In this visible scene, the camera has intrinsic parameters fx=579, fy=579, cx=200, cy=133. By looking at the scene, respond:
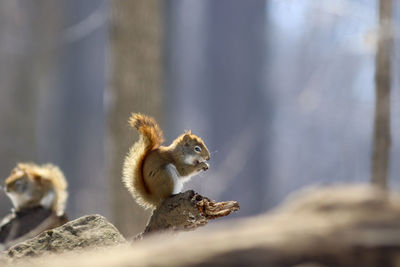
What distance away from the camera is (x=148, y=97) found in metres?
5.18

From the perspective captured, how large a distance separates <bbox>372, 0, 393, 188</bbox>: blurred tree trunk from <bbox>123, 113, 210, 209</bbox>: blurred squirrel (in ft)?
7.40

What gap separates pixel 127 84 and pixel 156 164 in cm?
299

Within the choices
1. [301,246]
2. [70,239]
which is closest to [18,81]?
[70,239]

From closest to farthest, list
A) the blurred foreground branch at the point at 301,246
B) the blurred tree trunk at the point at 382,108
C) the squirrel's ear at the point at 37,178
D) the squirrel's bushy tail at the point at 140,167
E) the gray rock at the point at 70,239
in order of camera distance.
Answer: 1. the blurred foreground branch at the point at 301,246
2. the gray rock at the point at 70,239
3. the squirrel's bushy tail at the point at 140,167
4. the squirrel's ear at the point at 37,178
5. the blurred tree trunk at the point at 382,108

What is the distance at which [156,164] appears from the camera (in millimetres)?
2205

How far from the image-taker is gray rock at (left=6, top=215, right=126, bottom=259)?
1.97 meters

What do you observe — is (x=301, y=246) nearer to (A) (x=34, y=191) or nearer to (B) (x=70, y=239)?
(B) (x=70, y=239)

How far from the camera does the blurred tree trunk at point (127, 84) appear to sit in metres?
5.05

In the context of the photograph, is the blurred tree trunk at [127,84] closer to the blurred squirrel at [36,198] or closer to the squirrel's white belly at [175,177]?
the blurred squirrel at [36,198]

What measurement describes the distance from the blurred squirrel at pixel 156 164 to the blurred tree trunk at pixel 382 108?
7.40ft

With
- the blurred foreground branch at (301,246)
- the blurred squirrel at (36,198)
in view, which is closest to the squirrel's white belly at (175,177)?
the blurred squirrel at (36,198)

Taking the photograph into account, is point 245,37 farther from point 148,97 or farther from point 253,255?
point 253,255

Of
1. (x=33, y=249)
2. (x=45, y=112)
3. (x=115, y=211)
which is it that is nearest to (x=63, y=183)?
(x=33, y=249)

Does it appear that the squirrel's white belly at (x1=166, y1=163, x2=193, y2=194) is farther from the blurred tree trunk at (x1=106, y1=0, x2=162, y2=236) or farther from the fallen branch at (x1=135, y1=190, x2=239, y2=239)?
the blurred tree trunk at (x1=106, y1=0, x2=162, y2=236)
